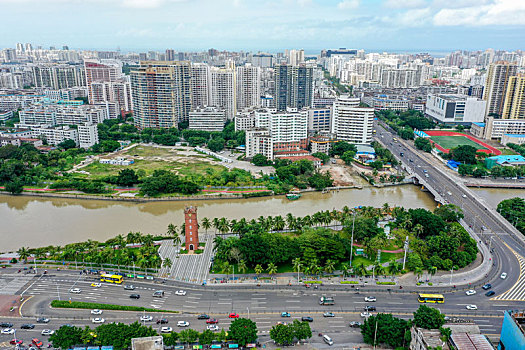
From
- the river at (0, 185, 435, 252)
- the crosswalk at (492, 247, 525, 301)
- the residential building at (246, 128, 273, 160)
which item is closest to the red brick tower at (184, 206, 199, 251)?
the river at (0, 185, 435, 252)

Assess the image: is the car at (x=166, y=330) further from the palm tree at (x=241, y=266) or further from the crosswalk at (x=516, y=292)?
the crosswalk at (x=516, y=292)

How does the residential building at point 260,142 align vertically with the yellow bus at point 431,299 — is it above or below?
above

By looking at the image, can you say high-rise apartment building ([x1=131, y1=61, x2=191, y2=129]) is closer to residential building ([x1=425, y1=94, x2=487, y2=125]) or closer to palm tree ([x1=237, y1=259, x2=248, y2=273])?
palm tree ([x1=237, y1=259, x2=248, y2=273])

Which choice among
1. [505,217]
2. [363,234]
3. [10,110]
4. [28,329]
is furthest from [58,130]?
[505,217]

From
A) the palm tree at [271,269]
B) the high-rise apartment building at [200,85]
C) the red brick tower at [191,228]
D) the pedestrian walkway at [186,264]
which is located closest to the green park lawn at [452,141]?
the high-rise apartment building at [200,85]

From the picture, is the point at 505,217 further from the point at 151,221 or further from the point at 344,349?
the point at 151,221

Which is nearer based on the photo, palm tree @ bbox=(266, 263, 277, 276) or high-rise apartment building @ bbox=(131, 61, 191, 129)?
palm tree @ bbox=(266, 263, 277, 276)
